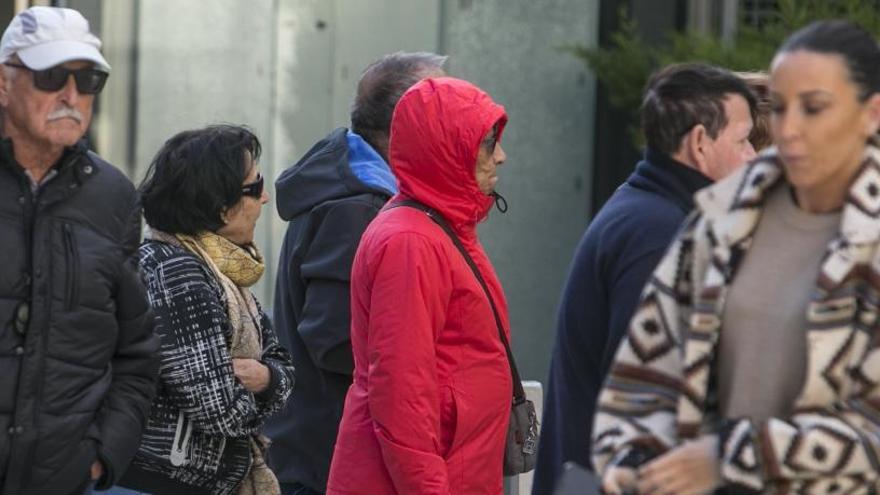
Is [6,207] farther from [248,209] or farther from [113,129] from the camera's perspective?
[113,129]

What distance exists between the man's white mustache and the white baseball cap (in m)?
0.12

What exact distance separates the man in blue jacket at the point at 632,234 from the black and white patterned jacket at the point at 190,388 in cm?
104

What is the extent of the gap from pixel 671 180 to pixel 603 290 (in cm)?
35

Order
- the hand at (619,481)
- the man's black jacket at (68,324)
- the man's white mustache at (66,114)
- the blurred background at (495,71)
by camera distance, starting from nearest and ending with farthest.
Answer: the hand at (619,481) < the man's black jacket at (68,324) < the man's white mustache at (66,114) < the blurred background at (495,71)

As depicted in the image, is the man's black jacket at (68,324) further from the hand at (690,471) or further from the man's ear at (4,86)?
the hand at (690,471)

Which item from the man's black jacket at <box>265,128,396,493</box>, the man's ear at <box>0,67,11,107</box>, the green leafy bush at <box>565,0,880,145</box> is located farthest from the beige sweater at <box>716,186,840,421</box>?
the green leafy bush at <box>565,0,880,145</box>

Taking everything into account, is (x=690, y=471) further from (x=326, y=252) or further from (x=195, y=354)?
Answer: (x=326, y=252)

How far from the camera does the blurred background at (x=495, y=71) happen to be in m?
9.96

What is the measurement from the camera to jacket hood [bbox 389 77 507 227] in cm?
529

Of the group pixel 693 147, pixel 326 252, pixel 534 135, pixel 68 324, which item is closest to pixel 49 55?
pixel 68 324

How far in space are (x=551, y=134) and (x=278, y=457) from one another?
5.42 meters

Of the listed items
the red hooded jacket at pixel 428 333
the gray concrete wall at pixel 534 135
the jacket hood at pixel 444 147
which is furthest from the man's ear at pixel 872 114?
the gray concrete wall at pixel 534 135

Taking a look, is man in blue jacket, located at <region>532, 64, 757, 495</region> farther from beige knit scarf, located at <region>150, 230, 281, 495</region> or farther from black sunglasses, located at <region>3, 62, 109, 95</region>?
black sunglasses, located at <region>3, 62, 109, 95</region>

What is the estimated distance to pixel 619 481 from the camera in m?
3.64
